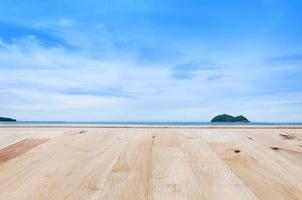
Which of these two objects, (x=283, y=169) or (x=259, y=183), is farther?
(x=283, y=169)

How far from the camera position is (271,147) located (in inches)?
58.3

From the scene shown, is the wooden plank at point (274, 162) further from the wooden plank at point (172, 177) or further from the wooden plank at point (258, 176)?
the wooden plank at point (172, 177)

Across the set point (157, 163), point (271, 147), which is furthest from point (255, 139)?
point (157, 163)

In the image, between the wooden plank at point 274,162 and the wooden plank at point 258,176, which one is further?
the wooden plank at point 274,162

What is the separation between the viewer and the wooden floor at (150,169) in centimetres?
78

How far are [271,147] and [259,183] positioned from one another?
2.21 feet

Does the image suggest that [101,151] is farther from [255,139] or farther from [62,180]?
[255,139]

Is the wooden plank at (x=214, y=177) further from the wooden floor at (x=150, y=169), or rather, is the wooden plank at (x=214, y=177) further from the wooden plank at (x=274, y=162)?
the wooden plank at (x=274, y=162)

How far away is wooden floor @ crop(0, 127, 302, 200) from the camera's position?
784mm

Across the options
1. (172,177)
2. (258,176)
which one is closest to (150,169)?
(172,177)

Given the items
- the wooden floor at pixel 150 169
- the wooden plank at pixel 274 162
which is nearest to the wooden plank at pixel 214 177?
the wooden floor at pixel 150 169

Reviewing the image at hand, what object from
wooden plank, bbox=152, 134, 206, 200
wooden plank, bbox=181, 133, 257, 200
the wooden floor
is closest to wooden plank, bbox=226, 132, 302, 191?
the wooden floor

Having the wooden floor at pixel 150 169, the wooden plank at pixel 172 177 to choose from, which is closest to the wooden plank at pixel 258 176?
the wooden floor at pixel 150 169

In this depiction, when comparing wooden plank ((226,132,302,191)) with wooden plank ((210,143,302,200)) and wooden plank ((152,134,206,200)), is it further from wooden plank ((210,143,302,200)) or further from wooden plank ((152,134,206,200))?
wooden plank ((152,134,206,200))
